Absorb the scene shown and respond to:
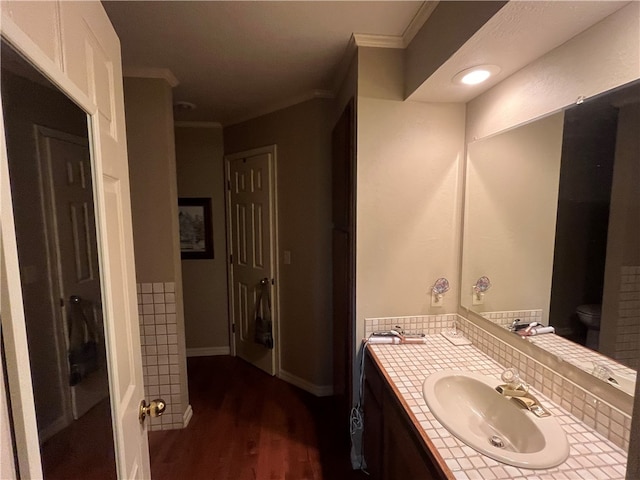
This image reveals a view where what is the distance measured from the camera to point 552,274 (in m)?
1.22

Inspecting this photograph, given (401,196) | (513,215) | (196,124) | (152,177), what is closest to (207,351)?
(152,177)

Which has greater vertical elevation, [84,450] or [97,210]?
[97,210]

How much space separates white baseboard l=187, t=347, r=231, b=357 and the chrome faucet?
9.18ft

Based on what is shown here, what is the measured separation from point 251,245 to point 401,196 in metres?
1.71

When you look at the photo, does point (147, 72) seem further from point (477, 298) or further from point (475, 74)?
point (477, 298)

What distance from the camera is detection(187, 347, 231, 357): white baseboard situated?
3330 millimetres

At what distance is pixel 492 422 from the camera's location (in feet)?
3.90

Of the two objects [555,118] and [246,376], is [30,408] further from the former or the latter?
[246,376]

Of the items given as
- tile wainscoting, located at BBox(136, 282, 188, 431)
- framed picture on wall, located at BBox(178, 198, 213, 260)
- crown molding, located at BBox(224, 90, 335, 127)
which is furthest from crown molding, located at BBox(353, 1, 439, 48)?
framed picture on wall, located at BBox(178, 198, 213, 260)

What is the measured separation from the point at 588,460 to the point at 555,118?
1112 millimetres

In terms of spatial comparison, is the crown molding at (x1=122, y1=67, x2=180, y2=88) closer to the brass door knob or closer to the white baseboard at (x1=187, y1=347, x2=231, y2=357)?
the brass door knob

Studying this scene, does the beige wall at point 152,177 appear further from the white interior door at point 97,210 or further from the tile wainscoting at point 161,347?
the white interior door at point 97,210

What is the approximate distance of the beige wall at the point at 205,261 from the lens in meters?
3.15

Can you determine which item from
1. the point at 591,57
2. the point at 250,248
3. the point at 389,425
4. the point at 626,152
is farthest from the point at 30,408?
the point at 250,248
